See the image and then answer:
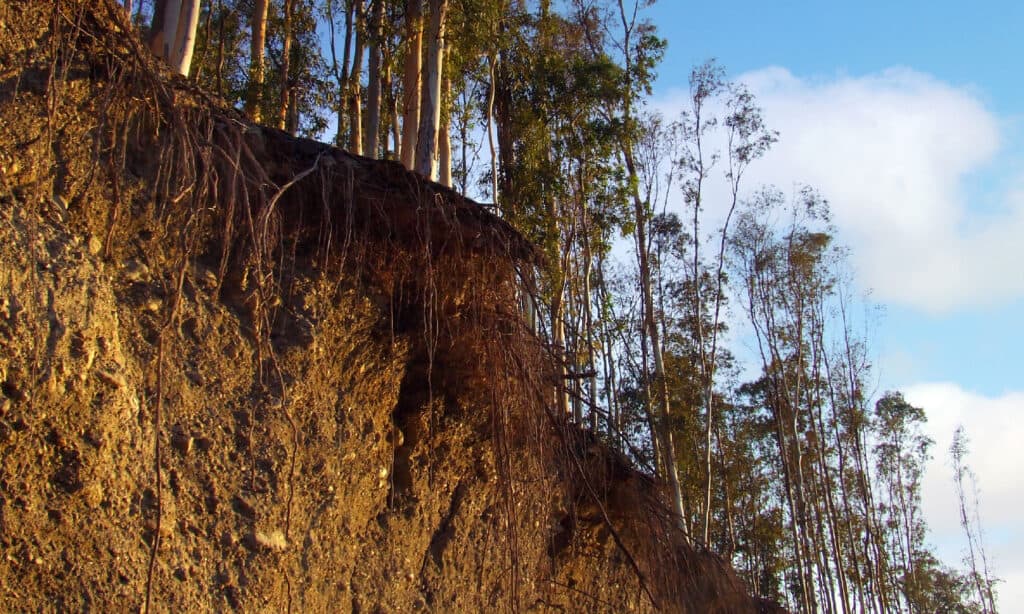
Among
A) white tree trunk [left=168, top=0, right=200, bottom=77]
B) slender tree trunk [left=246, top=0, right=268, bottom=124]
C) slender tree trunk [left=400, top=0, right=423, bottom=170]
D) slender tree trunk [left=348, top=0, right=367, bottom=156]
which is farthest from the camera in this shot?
slender tree trunk [left=348, top=0, right=367, bottom=156]

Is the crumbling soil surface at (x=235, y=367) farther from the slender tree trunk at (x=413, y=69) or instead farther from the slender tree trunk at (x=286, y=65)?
the slender tree trunk at (x=286, y=65)

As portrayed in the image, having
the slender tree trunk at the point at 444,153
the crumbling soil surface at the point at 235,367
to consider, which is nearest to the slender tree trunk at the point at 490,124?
the slender tree trunk at the point at 444,153

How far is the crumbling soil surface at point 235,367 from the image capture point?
14.0ft

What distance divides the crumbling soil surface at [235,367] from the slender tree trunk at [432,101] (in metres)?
2.74

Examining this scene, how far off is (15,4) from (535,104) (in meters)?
12.8

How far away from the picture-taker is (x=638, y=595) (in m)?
9.01

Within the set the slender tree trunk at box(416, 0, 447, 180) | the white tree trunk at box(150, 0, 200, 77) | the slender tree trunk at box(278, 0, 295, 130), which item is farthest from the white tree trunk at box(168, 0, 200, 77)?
the slender tree trunk at box(278, 0, 295, 130)

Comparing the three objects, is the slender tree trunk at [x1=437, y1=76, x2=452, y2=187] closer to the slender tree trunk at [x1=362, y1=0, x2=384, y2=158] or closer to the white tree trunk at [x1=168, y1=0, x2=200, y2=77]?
the slender tree trunk at [x1=362, y1=0, x2=384, y2=158]

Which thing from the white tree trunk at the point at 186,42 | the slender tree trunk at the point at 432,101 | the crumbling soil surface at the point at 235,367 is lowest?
the crumbling soil surface at the point at 235,367

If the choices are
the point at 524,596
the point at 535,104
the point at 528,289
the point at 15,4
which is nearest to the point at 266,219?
the point at 15,4

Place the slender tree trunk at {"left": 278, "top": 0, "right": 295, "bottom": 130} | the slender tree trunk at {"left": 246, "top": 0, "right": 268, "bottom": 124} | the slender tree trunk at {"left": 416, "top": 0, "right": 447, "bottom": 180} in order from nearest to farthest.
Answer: the slender tree trunk at {"left": 416, "top": 0, "right": 447, "bottom": 180} → the slender tree trunk at {"left": 246, "top": 0, "right": 268, "bottom": 124} → the slender tree trunk at {"left": 278, "top": 0, "right": 295, "bottom": 130}

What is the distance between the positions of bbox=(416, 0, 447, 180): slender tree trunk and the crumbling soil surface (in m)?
2.74

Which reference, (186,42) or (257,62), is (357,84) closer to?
(257,62)

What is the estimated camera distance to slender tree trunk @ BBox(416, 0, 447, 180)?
9.62m
